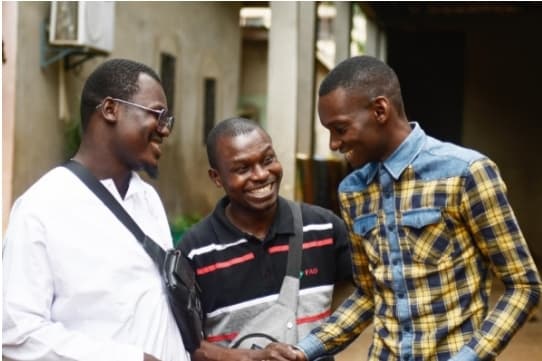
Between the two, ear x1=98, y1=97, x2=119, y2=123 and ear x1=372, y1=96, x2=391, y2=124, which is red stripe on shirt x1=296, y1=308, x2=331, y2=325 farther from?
ear x1=98, y1=97, x2=119, y2=123

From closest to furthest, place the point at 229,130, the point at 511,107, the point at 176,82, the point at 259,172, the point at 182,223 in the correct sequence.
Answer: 1. the point at 259,172
2. the point at 229,130
3. the point at 182,223
4. the point at 176,82
5. the point at 511,107

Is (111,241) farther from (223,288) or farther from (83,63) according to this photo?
(83,63)

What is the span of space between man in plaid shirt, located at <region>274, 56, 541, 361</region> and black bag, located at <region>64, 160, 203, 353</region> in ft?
1.77

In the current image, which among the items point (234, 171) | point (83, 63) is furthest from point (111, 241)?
point (83, 63)

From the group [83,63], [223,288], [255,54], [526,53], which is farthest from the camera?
[255,54]

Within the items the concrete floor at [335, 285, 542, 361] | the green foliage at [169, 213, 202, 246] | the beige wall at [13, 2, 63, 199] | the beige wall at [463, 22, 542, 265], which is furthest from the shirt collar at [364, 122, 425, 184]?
the beige wall at [463, 22, 542, 265]

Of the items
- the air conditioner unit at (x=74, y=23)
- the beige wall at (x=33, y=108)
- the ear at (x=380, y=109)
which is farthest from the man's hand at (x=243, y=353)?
the air conditioner unit at (x=74, y=23)

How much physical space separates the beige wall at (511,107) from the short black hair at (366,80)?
11.0 meters

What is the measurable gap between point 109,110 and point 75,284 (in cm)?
54

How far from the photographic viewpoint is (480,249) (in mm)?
2119

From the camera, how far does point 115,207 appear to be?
7.56 feet

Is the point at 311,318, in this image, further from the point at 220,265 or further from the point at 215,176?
the point at 215,176

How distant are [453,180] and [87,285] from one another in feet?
3.34

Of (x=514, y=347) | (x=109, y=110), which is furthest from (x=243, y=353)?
(x=514, y=347)
